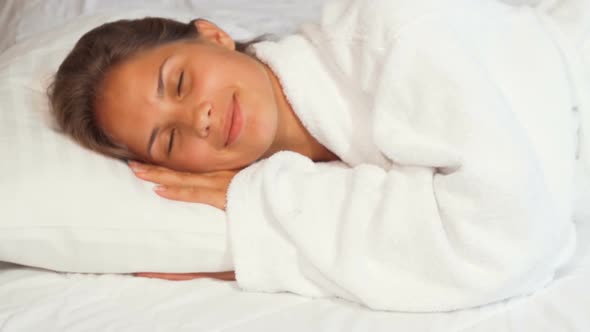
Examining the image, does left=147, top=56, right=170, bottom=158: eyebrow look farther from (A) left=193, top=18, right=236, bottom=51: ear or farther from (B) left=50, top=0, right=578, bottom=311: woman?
(A) left=193, top=18, right=236, bottom=51: ear

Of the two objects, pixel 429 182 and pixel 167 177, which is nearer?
pixel 429 182

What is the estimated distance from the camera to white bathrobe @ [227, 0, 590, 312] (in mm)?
885

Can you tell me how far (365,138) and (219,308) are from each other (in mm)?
365

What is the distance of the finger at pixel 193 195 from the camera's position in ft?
3.31

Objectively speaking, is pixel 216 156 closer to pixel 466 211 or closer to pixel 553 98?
pixel 466 211

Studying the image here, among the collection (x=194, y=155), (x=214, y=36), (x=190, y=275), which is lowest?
(x=190, y=275)

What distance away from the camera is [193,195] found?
1.01m

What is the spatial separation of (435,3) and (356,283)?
429mm

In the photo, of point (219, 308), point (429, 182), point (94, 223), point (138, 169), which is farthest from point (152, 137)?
point (429, 182)

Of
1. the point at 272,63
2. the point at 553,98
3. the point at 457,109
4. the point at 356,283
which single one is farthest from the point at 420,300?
the point at 272,63

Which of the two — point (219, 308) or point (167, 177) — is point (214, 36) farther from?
point (219, 308)

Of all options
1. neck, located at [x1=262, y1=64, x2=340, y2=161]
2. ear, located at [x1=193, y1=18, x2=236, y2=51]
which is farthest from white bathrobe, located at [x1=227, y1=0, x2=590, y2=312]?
ear, located at [x1=193, y1=18, x2=236, y2=51]

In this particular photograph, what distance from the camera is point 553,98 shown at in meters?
1.02

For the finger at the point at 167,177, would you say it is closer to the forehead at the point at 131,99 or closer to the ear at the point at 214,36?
the forehead at the point at 131,99
